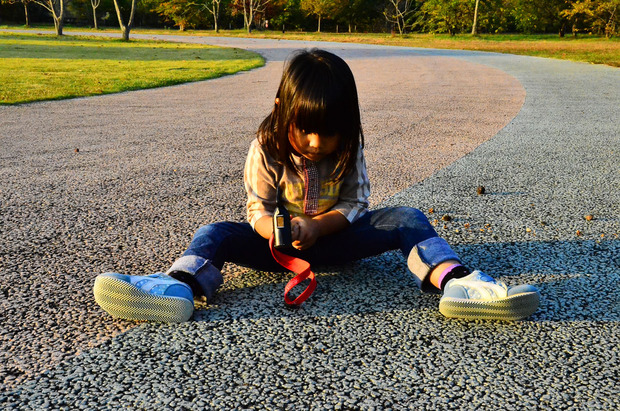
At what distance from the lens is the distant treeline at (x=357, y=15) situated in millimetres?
44938

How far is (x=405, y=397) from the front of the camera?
5.54ft

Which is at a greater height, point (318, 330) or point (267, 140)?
point (267, 140)

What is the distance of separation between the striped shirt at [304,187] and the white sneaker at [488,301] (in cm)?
57

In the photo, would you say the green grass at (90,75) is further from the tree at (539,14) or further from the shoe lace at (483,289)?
the tree at (539,14)

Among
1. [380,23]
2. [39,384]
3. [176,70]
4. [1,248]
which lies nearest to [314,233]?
[39,384]

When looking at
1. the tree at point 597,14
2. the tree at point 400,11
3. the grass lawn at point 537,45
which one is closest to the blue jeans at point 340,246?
the grass lawn at point 537,45

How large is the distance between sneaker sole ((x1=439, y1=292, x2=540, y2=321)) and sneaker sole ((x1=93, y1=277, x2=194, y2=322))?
924 millimetres

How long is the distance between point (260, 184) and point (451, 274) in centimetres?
83

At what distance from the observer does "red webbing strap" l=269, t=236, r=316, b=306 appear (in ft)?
7.42

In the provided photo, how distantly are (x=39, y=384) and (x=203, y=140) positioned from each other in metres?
4.19

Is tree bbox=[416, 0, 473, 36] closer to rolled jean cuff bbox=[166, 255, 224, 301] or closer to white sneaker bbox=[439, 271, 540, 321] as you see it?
white sneaker bbox=[439, 271, 540, 321]

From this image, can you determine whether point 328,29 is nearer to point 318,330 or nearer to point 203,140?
point 203,140

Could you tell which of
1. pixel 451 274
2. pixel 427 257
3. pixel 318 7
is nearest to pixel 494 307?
pixel 451 274

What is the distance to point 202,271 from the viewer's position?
223 centimetres
